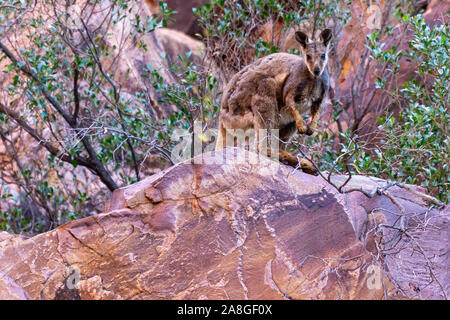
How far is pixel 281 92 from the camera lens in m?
5.30

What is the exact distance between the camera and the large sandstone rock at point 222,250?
12.9 ft

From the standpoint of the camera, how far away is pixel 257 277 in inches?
155

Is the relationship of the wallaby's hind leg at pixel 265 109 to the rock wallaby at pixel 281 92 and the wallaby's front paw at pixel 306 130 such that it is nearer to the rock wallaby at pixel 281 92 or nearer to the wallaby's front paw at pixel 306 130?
the rock wallaby at pixel 281 92

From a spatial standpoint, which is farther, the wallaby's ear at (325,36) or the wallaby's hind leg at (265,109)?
the wallaby's ear at (325,36)

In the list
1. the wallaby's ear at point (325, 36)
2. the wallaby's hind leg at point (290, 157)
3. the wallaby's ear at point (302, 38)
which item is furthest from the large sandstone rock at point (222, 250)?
the wallaby's ear at point (325, 36)

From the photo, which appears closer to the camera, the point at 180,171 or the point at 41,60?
the point at 180,171

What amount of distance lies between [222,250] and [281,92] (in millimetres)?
1913

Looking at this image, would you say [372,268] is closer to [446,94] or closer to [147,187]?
[147,187]

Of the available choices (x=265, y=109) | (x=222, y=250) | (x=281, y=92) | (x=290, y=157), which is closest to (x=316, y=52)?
(x=281, y=92)

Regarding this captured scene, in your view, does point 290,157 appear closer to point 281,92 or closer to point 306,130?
point 306,130

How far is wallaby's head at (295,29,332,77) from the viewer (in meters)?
5.08

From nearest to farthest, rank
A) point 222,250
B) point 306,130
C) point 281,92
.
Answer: point 222,250 < point 306,130 < point 281,92

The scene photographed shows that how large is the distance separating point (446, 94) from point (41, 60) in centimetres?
509
